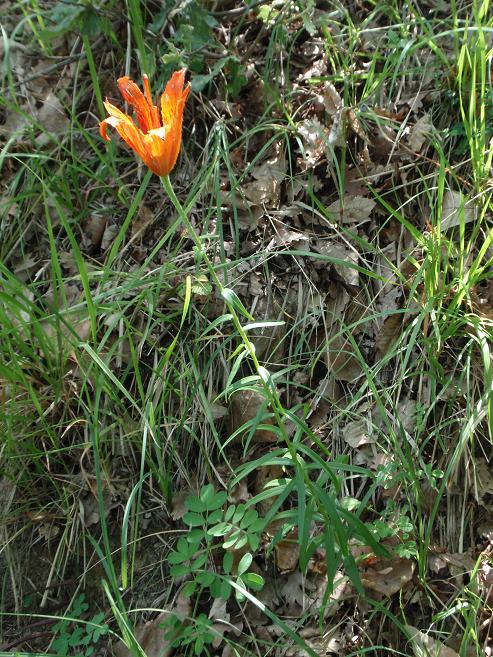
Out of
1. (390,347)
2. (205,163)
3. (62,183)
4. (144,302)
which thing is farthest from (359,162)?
(62,183)

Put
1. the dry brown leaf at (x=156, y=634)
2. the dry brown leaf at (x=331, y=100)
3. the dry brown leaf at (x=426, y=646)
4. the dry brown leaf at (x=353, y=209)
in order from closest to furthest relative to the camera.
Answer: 1. the dry brown leaf at (x=426, y=646)
2. the dry brown leaf at (x=156, y=634)
3. the dry brown leaf at (x=353, y=209)
4. the dry brown leaf at (x=331, y=100)

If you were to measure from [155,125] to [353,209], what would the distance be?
0.96 meters

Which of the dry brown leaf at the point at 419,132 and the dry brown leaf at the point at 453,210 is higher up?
the dry brown leaf at the point at 419,132

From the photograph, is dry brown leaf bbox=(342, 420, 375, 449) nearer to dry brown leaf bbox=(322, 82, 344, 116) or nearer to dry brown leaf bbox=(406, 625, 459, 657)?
dry brown leaf bbox=(406, 625, 459, 657)

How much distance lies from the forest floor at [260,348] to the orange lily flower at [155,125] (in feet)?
1.12

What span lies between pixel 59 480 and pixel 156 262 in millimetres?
773

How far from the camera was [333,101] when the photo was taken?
239cm

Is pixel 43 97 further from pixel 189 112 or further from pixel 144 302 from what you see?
pixel 144 302

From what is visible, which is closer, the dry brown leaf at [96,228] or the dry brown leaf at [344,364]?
the dry brown leaf at [344,364]

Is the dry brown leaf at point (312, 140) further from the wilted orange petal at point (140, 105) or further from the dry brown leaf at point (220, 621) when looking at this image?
the dry brown leaf at point (220, 621)

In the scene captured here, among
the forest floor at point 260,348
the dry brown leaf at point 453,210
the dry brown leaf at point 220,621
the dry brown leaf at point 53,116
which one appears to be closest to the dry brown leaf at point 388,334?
the forest floor at point 260,348

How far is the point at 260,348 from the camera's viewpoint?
2123 mm

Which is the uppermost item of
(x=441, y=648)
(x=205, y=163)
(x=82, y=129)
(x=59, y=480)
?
(x=82, y=129)

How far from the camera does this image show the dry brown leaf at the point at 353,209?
2246mm
